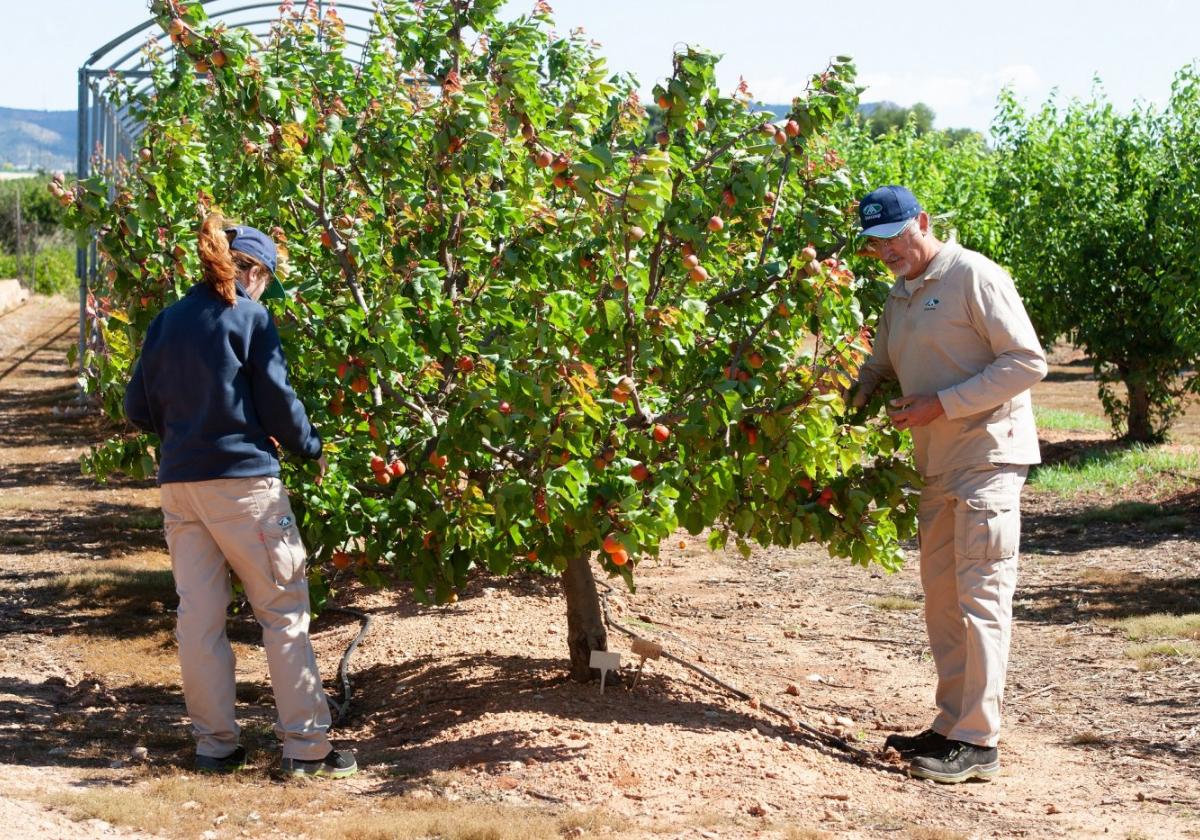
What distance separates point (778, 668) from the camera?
663cm

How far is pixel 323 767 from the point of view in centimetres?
454

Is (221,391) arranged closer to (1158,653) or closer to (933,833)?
(933,833)

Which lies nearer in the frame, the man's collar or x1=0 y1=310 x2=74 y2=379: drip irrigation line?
the man's collar

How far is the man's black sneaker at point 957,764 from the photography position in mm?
4734

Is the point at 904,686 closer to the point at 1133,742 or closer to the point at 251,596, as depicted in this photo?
the point at 1133,742

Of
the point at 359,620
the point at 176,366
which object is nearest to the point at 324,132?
the point at 176,366

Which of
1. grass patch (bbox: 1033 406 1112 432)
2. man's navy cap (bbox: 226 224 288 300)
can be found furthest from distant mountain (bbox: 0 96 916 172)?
grass patch (bbox: 1033 406 1112 432)

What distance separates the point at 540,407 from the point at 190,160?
1.70 meters

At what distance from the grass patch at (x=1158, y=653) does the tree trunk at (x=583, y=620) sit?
2679 millimetres

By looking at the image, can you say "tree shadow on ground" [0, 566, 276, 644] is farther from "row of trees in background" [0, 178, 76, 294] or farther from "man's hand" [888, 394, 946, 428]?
"row of trees in background" [0, 178, 76, 294]

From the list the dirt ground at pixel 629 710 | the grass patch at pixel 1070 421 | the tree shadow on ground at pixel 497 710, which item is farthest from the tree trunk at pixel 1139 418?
the tree shadow on ground at pixel 497 710

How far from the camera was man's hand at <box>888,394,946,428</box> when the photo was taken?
466 centimetres

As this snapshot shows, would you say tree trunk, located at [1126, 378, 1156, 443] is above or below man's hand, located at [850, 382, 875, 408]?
below

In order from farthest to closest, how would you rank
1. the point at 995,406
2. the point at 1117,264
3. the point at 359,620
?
the point at 1117,264 → the point at 359,620 → the point at 995,406
